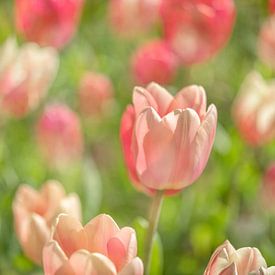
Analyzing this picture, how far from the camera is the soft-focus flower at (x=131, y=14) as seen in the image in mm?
955

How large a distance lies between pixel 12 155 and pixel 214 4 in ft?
0.95

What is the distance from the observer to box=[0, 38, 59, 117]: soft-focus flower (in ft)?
2.43

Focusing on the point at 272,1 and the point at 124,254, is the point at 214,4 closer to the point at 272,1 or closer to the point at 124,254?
the point at 272,1

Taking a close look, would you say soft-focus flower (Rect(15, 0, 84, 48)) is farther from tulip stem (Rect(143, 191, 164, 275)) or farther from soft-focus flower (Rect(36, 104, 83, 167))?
tulip stem (Rect(143, 191, 164, 275))

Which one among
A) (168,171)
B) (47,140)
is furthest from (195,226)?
(168,171)

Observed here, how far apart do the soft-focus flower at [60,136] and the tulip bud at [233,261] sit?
0.37 m

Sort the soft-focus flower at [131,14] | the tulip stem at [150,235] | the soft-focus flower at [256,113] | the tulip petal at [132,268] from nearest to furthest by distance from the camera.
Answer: the tulip petal at [132,268], the tulip stem at [150,235], the soft-focus flower at [256,113], the soft-focus flower at [131,14]

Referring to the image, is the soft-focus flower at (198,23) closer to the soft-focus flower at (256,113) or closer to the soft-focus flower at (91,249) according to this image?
the soft-focus flower at (256,113)

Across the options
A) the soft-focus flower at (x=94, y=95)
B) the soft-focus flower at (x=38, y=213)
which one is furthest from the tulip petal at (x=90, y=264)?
the soft-focus flower at (x=94, y=95)

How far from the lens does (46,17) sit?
0.84m

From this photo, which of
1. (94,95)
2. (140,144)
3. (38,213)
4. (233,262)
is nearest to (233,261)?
(233,262)

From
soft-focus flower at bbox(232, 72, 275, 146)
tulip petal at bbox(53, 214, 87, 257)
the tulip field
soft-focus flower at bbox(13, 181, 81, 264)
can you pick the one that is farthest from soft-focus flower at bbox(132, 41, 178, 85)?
tulip petal at bbox(53, 214, 87, 257)

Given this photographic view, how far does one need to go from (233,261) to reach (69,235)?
0.09 meters

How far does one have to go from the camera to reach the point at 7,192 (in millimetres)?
737
